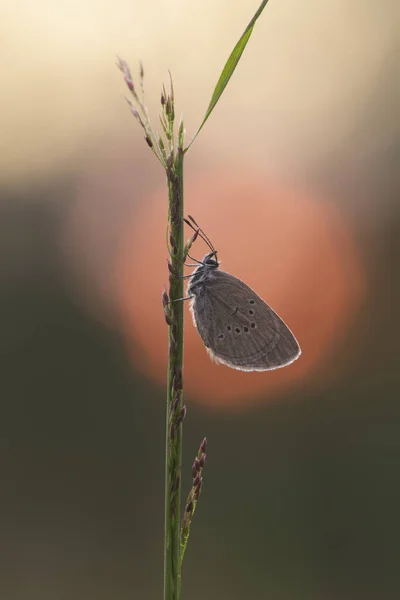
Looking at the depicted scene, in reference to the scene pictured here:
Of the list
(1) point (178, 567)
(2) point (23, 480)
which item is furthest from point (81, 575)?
(1) point (178, 567)

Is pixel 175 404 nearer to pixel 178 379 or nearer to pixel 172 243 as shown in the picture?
pixel 178 379

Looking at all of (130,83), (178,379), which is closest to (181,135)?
(130,83)

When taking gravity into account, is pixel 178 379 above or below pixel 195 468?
above

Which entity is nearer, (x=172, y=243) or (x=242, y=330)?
(x=172, y=243)

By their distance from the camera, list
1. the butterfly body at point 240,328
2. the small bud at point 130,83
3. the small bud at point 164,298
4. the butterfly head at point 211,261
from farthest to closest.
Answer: the butterfly head at point 211,261 → the butterfly body at point 240,328 → the small bud at point 164,298 → the small bud at point 130,83

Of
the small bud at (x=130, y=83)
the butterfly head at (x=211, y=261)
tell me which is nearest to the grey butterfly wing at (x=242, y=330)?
the butterfly head at (x=211, y=261)

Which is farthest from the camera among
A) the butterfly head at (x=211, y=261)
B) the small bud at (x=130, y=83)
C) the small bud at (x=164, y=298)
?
the butterfly head at (x=211, y=261)

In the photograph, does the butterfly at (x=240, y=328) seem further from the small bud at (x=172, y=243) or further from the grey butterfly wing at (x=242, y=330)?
the small bud at (x=172, y=243)

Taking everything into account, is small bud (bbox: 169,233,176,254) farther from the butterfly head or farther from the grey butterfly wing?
the butterfly head
